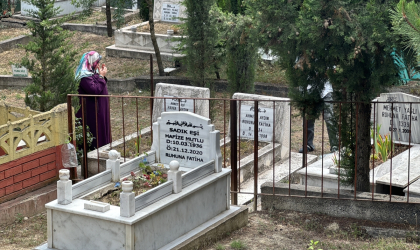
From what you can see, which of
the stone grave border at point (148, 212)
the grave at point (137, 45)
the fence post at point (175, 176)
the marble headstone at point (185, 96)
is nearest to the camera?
the stone grave border at point (148, 212)

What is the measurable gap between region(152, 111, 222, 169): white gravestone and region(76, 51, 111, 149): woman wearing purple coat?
2.94 meters

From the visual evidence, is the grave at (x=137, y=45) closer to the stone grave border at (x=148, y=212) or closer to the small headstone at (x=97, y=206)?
the stone grave border at (x=148, y=212)

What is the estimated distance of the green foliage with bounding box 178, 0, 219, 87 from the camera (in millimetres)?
12672

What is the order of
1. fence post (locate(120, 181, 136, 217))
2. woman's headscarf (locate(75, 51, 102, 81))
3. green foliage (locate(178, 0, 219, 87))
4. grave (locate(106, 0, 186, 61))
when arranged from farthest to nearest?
1. grave (locate(106, 0, 186, 61))
2. green foliage (locate(178, 0, 219, 87))
3. woman's headscarf (locate(75, 51, 102, 81))
4. fence post (locate(120, 181, 136, 217))

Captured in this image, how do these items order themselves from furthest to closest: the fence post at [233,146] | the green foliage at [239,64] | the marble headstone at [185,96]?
the green foliage at [239,64], the marble headstone at [185,96], the fence post at [233,146]

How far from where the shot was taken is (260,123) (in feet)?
32.5

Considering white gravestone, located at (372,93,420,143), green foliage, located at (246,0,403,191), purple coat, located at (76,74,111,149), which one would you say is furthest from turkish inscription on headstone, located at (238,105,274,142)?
→ green foliage, located at (246,0,403,191)

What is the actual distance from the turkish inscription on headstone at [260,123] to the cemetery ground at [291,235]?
2.91 metres

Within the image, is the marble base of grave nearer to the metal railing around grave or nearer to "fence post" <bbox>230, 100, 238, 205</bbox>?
the metal railing around grave

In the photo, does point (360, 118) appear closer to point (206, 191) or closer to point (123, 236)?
point (206, 191)

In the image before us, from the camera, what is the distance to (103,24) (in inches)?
738

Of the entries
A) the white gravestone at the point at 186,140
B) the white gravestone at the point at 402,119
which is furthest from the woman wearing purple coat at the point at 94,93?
the white gravestone at the point at 402,119

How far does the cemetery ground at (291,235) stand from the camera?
6.06 meters

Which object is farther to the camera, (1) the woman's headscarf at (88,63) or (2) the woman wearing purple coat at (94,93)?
(1) the woman's headscarf at (88,63)
